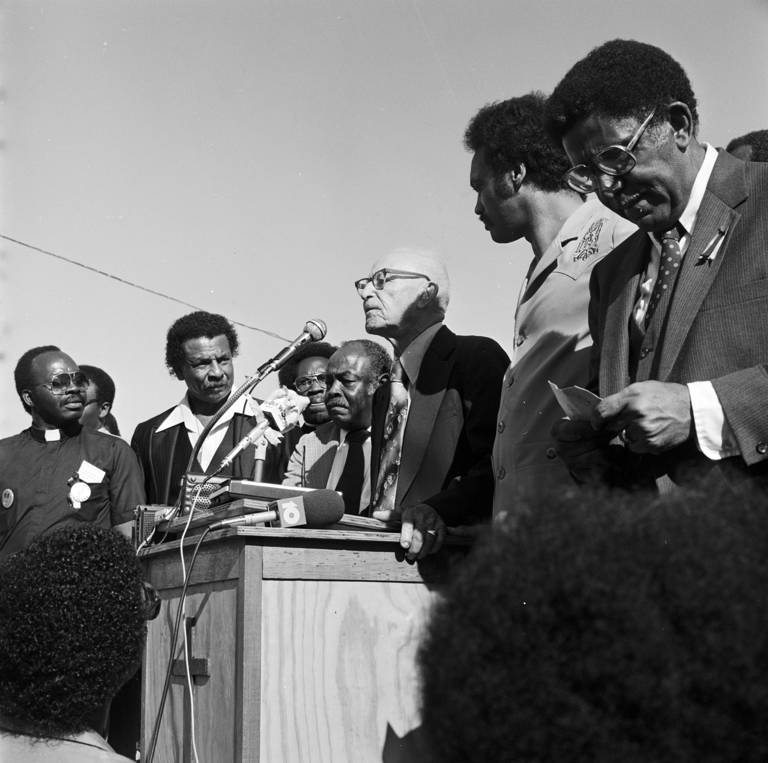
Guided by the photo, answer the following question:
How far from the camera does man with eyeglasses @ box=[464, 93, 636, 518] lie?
9.54 feet

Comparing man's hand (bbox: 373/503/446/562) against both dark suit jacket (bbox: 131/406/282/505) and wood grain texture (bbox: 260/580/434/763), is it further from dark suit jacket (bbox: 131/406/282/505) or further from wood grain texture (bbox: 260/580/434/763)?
dark suit jacket (bbox: 131/406/282/505)

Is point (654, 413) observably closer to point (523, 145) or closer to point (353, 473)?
point (523, 145)

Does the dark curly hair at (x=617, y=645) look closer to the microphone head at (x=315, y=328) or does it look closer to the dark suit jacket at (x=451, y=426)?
the dark suit jacket at (x=451, y=426)

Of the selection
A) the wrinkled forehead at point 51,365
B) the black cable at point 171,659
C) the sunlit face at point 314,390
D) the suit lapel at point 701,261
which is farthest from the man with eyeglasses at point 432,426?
the wrinkled forehead at point 51,365

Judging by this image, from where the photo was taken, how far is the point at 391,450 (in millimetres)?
3623

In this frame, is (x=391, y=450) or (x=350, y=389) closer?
(x=391, y=450)

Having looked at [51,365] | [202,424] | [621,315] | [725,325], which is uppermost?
[51,365]

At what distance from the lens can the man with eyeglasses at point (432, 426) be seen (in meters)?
3.11

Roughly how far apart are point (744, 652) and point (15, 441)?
518 cm

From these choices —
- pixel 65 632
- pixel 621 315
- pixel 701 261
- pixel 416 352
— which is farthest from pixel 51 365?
pixel 701 261

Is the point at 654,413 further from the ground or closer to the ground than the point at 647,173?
closer to the ground

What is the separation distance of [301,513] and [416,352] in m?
1.27

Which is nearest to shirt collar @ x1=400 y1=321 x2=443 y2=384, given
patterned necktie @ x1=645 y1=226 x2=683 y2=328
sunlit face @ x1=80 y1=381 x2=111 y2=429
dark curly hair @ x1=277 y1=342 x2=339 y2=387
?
patterned necktie @ x1=645 y1=226 x2=683 y2=328

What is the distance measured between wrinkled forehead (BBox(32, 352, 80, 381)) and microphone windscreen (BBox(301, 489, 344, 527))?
3202 millimetres
